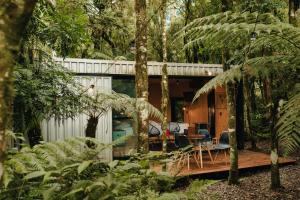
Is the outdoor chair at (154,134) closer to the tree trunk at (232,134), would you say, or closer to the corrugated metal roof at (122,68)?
the corrugated metal roof at (122,68)

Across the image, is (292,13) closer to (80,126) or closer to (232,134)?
(232,134)

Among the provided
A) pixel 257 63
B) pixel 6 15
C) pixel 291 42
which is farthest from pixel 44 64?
pixel 6 15

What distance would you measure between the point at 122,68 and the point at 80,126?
2076mm

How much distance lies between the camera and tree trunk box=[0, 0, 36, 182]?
3.84 ft

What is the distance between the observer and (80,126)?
10531mm

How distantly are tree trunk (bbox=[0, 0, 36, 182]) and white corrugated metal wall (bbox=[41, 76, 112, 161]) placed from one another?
347 inches

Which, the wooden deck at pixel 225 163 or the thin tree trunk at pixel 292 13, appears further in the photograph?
the wooden deck at pixel 225 163

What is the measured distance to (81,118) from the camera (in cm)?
1054

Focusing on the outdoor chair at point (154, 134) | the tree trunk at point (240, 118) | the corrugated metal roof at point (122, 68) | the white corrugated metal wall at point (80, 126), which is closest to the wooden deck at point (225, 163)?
the tree trunk at point (240, 118)

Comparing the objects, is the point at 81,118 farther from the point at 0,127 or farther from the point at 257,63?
the point at 0,127

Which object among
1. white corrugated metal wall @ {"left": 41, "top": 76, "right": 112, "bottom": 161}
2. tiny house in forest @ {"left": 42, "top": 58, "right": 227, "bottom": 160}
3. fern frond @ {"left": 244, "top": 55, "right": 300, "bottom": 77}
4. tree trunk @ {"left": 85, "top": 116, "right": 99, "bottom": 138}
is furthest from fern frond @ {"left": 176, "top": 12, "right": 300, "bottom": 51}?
white corrugated metal wall @ {"left": 41, "top": 76, "right": 112, "bottom": 161}

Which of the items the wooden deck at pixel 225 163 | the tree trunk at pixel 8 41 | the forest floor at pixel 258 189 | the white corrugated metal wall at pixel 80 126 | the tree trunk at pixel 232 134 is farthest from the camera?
the white corrugated metal wall at pixel 80 126

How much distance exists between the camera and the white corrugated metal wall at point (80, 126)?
10.2 meters

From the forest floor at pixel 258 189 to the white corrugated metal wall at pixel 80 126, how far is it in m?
4.11
